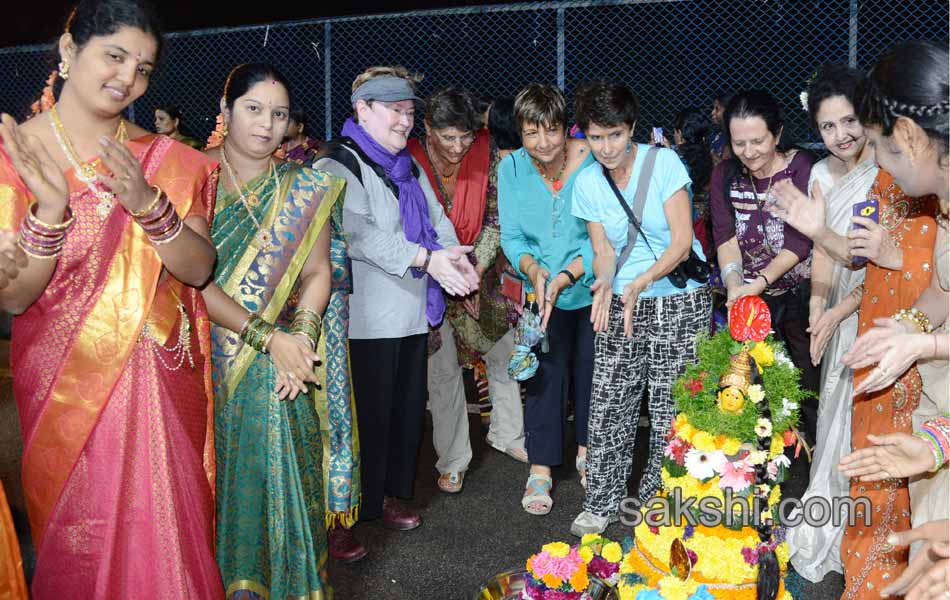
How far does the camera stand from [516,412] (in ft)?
15.4

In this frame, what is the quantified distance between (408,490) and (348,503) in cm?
72

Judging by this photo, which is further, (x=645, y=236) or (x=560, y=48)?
(x=560, y=48)

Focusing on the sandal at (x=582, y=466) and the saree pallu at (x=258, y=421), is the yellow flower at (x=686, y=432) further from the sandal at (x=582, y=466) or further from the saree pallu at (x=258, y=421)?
the sandal at (x=582, y=466)

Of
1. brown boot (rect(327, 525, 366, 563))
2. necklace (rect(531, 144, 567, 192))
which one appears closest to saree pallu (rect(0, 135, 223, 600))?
brown boot (rect(327, 525, 366, 563))

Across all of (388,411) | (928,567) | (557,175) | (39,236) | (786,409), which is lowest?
(388,411)

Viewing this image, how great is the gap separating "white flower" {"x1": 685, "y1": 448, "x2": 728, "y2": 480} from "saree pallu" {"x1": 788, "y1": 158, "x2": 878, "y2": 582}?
0.75 meters

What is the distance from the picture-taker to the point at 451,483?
13.9 feet

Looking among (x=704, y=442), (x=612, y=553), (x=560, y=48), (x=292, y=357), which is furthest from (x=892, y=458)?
(x=560, y=48)

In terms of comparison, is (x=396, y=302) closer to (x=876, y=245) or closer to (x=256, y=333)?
(x=256, y=333)

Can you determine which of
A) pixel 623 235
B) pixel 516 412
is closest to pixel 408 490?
pixel 516 412

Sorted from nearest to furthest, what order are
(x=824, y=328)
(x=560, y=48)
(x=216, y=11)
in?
(x=824, y=328) → (x=560, y=48) → (x=216, y=11)

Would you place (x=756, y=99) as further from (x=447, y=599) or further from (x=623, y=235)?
(x=447, y=599)

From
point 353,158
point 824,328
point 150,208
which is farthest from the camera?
point 353,158

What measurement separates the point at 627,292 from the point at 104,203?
6.57 feet
